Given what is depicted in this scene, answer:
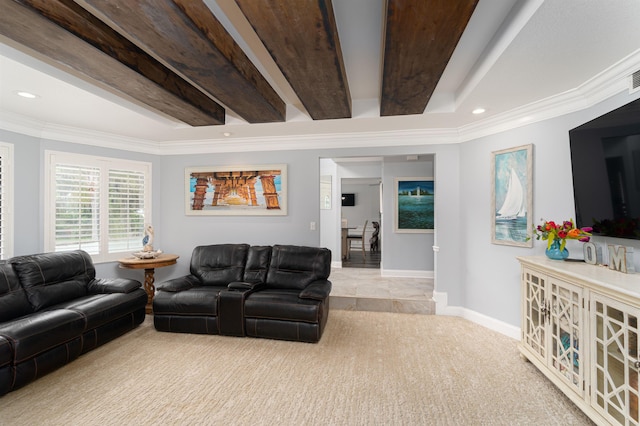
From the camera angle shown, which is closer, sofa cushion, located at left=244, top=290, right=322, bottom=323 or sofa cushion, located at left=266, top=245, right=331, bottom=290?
sofa cushion, located at left=244, top=290, right=322, bottom=323

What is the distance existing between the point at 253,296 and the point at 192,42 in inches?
98.6

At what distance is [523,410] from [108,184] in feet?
17.3

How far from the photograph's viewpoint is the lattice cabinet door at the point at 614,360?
158cm

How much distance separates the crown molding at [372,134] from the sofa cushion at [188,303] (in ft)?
7.31

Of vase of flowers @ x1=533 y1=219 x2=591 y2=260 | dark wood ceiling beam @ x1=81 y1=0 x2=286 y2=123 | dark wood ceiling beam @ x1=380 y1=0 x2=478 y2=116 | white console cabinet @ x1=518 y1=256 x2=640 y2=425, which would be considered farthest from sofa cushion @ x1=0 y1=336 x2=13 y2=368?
vase of flowers @ x1=533 y1=219 x2=591 y2=260

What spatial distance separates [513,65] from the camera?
2.12 meters

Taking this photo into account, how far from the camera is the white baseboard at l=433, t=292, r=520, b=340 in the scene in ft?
10.5

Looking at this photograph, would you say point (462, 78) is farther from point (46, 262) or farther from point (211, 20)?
point (46, 262)

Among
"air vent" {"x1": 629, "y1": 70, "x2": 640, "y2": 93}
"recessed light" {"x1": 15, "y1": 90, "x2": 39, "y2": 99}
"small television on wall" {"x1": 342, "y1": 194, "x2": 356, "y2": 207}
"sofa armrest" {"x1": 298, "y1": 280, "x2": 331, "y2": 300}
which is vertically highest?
"recessed light" {"x1": 15, "y1": 90, "x2": 39, "y2": 99}

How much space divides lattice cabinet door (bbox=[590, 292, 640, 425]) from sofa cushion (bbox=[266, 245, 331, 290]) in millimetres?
2513

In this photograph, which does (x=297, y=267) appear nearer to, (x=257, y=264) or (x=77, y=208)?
(x=257, y=264)

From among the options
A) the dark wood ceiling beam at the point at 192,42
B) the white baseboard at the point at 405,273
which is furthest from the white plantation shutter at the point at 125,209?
the white baseboard at the point at 405,273

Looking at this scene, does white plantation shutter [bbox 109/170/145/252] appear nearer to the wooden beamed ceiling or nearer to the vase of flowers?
the wooden beamed ceiling

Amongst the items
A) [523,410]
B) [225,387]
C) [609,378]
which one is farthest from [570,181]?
[225,387]
